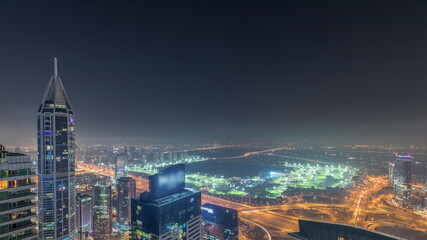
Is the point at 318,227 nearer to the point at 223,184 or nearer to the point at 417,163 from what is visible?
the point at 223,184

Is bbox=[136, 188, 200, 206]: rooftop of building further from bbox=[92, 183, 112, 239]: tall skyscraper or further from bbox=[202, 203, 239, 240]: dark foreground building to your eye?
bbox=[92, 183, 112, 239]: tall skyscraper

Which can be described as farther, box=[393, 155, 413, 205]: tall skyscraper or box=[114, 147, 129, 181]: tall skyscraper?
box=[114, 147, 129, 181]: tall skyscraper

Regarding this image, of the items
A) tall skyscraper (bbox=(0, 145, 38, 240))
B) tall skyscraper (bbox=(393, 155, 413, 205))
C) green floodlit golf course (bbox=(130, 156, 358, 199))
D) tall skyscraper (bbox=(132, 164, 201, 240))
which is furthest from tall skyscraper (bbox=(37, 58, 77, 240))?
tall skyscraper (bbox=(393, 155, 413, 205))

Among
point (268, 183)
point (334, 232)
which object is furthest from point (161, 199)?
point (268, 183)

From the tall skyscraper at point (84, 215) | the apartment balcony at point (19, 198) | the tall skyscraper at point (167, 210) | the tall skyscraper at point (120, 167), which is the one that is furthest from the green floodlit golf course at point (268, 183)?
the apartment balcony at point (19, 198)

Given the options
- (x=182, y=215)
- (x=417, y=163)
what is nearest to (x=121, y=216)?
(x=182, y=215)

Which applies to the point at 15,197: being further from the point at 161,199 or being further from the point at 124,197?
the point at 124,197
